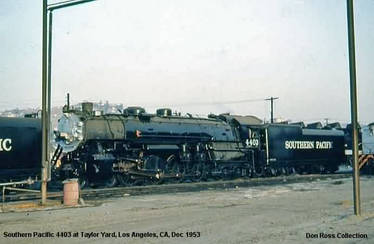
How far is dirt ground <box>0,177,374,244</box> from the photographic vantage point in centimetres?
894

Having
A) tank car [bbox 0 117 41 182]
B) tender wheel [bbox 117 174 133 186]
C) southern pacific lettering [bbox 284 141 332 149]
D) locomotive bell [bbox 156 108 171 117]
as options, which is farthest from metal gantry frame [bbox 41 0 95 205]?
southern pacific lettering [bbox 284 141 332 149]

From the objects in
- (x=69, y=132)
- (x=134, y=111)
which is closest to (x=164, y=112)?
(x=134, y=111)

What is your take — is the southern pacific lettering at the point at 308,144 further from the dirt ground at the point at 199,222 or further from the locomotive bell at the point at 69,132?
the dirt ground at the point at 199,222

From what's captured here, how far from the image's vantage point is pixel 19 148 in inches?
779

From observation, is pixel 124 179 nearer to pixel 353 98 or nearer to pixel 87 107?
pixel 87 107

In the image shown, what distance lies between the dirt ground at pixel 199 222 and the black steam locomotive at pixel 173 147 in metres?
6.74

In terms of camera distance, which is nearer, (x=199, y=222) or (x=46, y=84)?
(x=199, y=222)

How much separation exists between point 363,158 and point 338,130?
317cm

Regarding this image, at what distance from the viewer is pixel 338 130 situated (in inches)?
1480

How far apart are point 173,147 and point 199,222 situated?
14.1m

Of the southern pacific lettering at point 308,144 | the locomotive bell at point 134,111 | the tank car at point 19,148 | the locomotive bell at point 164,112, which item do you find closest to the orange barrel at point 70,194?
the tank car at point 19,148

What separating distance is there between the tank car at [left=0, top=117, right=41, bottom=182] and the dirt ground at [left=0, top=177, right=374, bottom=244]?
6.03m

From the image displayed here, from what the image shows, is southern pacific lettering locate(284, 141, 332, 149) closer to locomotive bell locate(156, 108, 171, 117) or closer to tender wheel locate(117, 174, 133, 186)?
locomotive bell locate(156, 108, 171, 117)

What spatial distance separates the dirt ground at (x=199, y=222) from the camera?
8.94m
